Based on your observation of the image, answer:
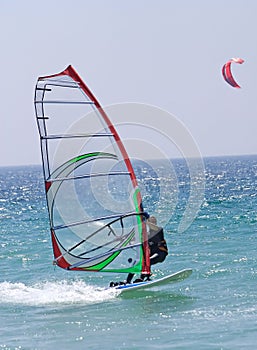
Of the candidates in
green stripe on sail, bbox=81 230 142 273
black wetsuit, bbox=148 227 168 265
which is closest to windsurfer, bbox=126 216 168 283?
black wetsuit, bbox=148 227 168 265

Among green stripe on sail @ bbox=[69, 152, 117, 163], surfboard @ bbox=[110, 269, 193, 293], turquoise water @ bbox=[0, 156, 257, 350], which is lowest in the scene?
turquoise water @ bbox=[0, 156, 257, 350]

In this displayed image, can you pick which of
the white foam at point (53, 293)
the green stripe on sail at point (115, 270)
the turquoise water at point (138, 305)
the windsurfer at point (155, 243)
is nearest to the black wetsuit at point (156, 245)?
the windsurfer at point (155, 243)

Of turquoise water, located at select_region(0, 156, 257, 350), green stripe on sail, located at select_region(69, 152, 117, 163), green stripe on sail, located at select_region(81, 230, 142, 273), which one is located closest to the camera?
turquoise water, located at select_region(0, 156, 257, 350)

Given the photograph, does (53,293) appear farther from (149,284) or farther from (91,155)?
(91,155)

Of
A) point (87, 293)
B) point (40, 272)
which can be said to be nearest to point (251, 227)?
point (40, 272)

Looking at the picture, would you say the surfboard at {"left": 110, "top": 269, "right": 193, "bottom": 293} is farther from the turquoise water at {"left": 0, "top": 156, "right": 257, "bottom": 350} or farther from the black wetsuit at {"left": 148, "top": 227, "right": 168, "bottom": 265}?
the black wetsuit at {"left": 148, "top": 227, "right": 168, "bottom": 265}

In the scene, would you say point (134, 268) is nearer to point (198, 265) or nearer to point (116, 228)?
point (116, 228)

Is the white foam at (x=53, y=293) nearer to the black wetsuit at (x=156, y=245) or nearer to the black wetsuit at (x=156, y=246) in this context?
the black wetsuit at (x=156, y=246)

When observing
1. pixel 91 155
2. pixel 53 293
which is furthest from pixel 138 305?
pixel 91 155

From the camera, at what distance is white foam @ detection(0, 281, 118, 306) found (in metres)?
12.1

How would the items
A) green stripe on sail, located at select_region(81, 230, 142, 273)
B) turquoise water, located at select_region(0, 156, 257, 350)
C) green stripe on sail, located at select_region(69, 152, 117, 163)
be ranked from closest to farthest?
turquoise water, located at select_region(0, 156, 257, 350)
green stripe on sail, located at select_region(69, 152, 117, 163)
green stripe on sail, located at select_region(81, 230, 142, 273)

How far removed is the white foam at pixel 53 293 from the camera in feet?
39.8

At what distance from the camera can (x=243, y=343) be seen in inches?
363

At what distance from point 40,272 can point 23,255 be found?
8.39 ft
